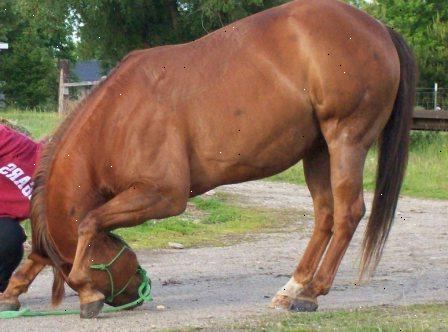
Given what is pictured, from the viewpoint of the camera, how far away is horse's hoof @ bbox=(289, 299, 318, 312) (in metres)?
6.34

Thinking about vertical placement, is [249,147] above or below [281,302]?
above

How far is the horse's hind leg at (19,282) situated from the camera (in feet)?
21.4

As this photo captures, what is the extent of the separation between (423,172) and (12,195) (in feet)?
34.6

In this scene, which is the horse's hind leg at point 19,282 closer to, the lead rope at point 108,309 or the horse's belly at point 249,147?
the lead rope at point 108,309

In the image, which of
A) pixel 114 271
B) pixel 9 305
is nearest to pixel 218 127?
pixel 114 271

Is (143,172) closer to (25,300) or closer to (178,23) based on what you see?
(25,300)

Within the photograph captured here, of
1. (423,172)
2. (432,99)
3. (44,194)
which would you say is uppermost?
(44,194)

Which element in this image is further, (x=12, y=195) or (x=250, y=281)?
(x=250, y=281)

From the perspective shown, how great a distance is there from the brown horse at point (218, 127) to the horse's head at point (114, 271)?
0.28 feet

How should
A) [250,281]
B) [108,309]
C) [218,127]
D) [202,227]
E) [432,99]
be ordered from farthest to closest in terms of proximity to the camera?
[432,99]
[202,227]
[250,281]
[108,309]
[218,127]

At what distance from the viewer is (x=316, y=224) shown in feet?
22.6


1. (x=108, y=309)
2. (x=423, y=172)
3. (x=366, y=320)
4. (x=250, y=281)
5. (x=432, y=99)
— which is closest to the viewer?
(x=366, y=320)

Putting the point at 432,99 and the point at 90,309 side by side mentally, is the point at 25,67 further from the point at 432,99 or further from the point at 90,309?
the point at 90,309

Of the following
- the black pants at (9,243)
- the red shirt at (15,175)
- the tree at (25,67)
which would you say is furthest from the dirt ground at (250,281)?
the tree at (25,67)
